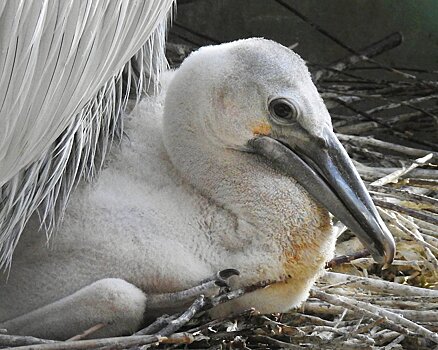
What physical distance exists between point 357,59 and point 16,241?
1.28 metres

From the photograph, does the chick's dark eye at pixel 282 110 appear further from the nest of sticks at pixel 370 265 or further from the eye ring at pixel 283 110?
the nest of sticks at pixel 370 265

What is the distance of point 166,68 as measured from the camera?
7.41ft

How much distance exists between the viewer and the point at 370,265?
92.6 inches

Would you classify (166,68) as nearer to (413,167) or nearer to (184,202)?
(184,202)

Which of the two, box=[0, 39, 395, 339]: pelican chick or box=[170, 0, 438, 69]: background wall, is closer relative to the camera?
box=[0, 39, 395, 339]: pelican chick

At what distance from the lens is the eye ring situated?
1.96 m

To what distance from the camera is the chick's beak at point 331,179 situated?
1.95 metres

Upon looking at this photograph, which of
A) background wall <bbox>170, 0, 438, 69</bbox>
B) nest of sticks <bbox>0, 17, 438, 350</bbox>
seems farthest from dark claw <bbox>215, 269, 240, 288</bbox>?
background wall <bbox>170, 0, 438, 69</bbox>

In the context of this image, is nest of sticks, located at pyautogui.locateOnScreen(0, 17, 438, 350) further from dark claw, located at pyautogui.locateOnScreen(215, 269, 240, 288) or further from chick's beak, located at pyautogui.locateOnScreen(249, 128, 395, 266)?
chick's beak, located at pyautogui.locateOnScreen(249, 128, 395, 266)

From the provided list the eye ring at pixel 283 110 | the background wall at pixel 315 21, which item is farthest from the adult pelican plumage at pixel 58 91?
the background wall at pixel 315 21

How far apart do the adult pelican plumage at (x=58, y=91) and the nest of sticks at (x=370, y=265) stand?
0.23m

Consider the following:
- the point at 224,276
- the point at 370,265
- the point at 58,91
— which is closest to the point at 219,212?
the point at 224,276

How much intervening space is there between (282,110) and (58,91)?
0.35m

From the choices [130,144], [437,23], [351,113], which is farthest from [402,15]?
[130,144]
